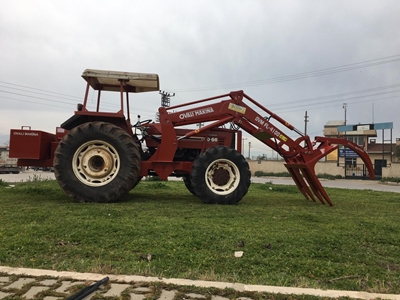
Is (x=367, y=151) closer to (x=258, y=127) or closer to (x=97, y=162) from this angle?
(x=258, y=127)

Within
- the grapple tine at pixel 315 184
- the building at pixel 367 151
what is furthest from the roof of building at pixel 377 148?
the grapple tine at pixel 315 184

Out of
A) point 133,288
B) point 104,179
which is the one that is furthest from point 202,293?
point 104,179

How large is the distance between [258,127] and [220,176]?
159 centimetres

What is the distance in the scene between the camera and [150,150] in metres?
8.09

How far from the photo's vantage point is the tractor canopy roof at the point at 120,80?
24.1 feet

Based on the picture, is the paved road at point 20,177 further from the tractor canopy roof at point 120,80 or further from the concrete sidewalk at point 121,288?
the concrete sidewalk at point 121,288

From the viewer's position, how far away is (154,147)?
26.4 ft

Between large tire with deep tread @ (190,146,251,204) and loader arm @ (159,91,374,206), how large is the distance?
0.81 m

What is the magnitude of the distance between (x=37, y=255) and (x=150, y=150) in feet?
15.6

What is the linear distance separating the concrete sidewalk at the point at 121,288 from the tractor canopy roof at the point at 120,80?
17.0ft

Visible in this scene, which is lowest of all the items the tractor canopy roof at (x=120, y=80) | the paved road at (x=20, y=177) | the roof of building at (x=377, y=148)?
the paved road at (x=20, y=177)

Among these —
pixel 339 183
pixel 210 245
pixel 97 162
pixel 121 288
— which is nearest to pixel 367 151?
pixel 339 183

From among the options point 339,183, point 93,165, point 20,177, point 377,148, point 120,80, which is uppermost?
point 377,148

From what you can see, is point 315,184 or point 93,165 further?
point 315,184
